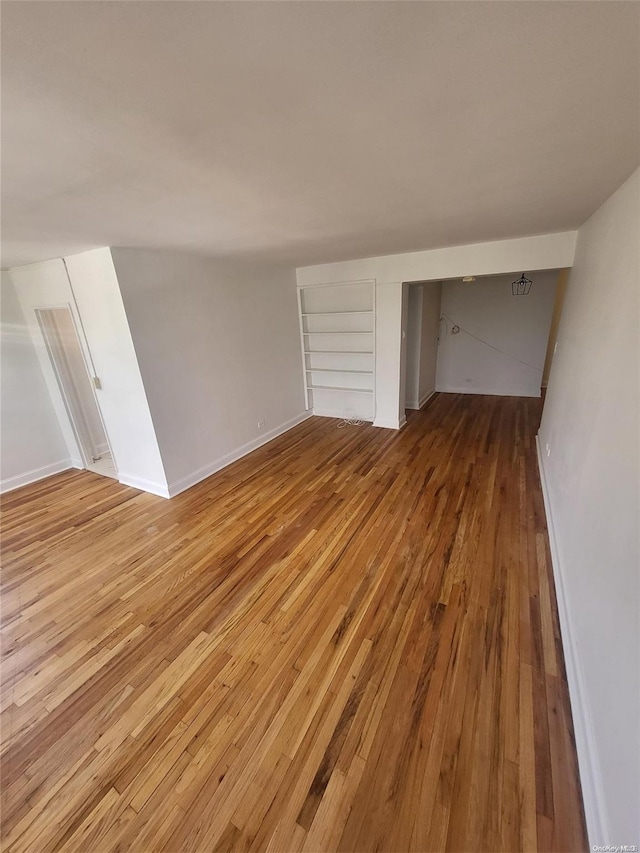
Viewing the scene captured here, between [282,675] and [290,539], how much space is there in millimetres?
1028

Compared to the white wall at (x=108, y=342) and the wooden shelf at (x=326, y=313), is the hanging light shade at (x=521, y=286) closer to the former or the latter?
the wooden shelf at (x=326, y=313)

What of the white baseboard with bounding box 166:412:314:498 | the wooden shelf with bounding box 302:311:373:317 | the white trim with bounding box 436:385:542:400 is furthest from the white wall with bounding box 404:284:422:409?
the white baseboard with bounding box 166:412:314:498

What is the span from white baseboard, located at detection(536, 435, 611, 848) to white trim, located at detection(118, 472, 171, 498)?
10.7 feet

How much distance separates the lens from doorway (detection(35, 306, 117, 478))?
362 cm

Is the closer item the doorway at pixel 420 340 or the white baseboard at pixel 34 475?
the white baseboard at pixel 34 475

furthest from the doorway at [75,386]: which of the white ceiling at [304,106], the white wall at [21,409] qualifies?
the white ceiling at [304,106]

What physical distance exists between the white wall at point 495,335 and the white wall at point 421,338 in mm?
452

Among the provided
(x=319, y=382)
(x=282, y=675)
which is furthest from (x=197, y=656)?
(x=319, y=382)

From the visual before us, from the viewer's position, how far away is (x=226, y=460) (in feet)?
12.9

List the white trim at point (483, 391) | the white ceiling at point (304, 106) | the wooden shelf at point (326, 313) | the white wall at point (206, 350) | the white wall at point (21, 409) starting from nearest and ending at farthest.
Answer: the white ceiling at point (304, 106)
the white wall at point (206, 350)
the white wall at point (21, 409)
the wooden shelf at point (326, 313)
the white trim at point (483, 391)

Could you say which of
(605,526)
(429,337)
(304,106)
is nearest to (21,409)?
(304,106)

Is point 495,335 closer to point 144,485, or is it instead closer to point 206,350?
point 206,350

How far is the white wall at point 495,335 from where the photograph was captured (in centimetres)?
564

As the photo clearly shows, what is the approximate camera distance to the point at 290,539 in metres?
2.57
